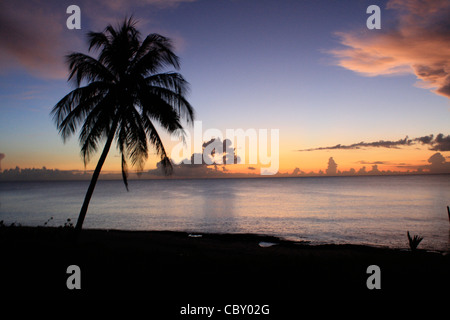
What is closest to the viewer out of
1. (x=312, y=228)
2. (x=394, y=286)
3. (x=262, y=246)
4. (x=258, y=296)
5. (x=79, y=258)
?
(x=258, y=296)

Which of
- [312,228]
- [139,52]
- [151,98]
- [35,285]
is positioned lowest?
[312,228]

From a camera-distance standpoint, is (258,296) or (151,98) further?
(151,98)

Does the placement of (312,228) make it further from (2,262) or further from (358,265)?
(2,262)

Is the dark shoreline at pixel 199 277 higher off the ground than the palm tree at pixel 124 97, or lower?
lower

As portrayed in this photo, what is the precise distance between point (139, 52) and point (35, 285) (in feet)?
32.2

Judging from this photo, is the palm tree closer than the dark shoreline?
No

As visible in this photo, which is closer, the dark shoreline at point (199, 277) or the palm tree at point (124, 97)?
the dark shoreline at point (199, 277)

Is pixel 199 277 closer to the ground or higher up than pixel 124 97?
closer to the ground

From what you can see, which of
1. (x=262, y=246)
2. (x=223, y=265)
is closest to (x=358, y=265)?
(x=223, y=265)

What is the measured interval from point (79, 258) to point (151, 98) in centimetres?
685

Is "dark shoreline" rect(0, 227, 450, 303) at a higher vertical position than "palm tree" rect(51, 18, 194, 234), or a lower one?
lower

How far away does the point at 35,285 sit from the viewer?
21.8ft
